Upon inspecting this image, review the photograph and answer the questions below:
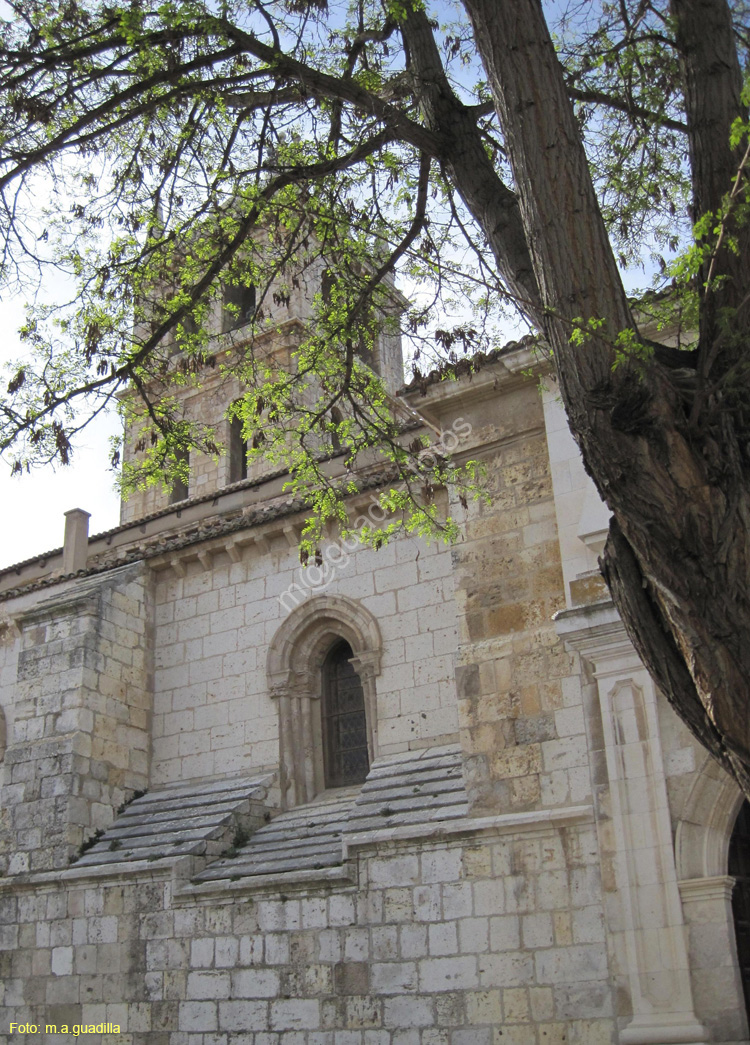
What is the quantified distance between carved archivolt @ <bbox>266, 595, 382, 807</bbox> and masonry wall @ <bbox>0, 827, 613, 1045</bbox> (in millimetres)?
2019

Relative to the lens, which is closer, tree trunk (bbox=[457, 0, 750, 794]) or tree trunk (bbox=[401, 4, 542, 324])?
tree trunk (bbox=[457, 0, 750, 794])

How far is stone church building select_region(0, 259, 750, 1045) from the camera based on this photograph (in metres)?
8.43

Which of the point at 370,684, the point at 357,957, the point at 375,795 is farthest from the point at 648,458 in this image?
the point at 370,684

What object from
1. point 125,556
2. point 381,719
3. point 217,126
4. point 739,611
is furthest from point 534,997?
point 125,556

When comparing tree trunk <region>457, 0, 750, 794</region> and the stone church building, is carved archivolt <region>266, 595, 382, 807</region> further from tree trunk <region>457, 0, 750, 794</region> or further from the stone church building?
tree trunk <region>457, 0, 750, 794</region>

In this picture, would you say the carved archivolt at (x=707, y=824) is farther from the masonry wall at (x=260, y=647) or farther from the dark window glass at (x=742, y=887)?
the masonry wall at (x=260, y=647)

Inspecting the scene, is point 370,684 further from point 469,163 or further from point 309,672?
point 469,163

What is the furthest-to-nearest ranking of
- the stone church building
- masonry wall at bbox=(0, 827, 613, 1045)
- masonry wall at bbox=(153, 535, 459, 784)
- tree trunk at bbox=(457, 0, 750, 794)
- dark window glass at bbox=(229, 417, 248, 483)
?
dark window glass at bbox=(229, 417, 248, 483) < masonry wall at bbox=(153, 535, 459, 784) < masonry wall at bbox=(0, 827, 613, 1045) < the stone church building < tree trunk at bbox=(457, 0, 750, 794)

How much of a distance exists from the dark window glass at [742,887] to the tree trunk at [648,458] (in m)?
4.25

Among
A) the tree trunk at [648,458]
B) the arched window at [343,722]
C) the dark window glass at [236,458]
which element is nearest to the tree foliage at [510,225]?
the tree trunk at [648,458]

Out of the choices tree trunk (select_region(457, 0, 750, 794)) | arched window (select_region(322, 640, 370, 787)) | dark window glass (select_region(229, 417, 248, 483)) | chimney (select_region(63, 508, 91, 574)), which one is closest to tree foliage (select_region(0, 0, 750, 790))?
tree trunk (select_region(457, 0, 750, 794))

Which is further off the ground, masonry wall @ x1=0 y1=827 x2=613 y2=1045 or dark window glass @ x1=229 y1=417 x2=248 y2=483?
dark window glass @ x1=229 y1=417 x2=248 y2=483

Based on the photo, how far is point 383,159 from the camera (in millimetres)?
6980

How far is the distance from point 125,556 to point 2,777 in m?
3.16
